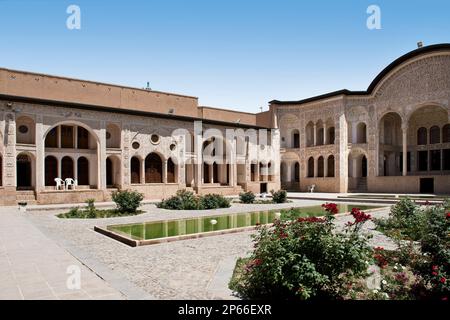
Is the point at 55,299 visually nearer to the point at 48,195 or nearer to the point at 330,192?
the point at 48,195

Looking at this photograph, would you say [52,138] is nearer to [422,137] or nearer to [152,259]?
[152,259]

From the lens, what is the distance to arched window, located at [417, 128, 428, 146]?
107 feet

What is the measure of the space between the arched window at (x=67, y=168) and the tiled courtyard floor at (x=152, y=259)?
14408 millimetres

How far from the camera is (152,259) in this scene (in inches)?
290

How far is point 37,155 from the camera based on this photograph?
848 inches

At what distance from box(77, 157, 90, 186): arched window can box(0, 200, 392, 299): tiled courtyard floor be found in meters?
14.8

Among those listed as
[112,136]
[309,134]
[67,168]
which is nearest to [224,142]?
[309,134]

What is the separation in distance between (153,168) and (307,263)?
24704mm

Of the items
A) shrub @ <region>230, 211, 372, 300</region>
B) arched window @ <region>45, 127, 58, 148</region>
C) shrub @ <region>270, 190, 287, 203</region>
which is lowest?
shrub @ <region>270, 190, 287, 203</region>

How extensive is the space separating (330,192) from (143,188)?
58.8 feet

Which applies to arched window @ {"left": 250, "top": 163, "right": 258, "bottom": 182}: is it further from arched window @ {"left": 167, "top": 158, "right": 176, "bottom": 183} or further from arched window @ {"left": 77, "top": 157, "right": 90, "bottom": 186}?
arched window @ {"left": 77, "top": 157, "right": 90, "bottom": 186}

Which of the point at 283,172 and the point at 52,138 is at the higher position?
the point at 52,138

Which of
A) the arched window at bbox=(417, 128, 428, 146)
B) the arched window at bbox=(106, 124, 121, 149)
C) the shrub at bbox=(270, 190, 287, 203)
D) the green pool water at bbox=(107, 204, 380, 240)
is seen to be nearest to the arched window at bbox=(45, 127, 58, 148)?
the arched window at bbox=(106, 124, 121, 149)
